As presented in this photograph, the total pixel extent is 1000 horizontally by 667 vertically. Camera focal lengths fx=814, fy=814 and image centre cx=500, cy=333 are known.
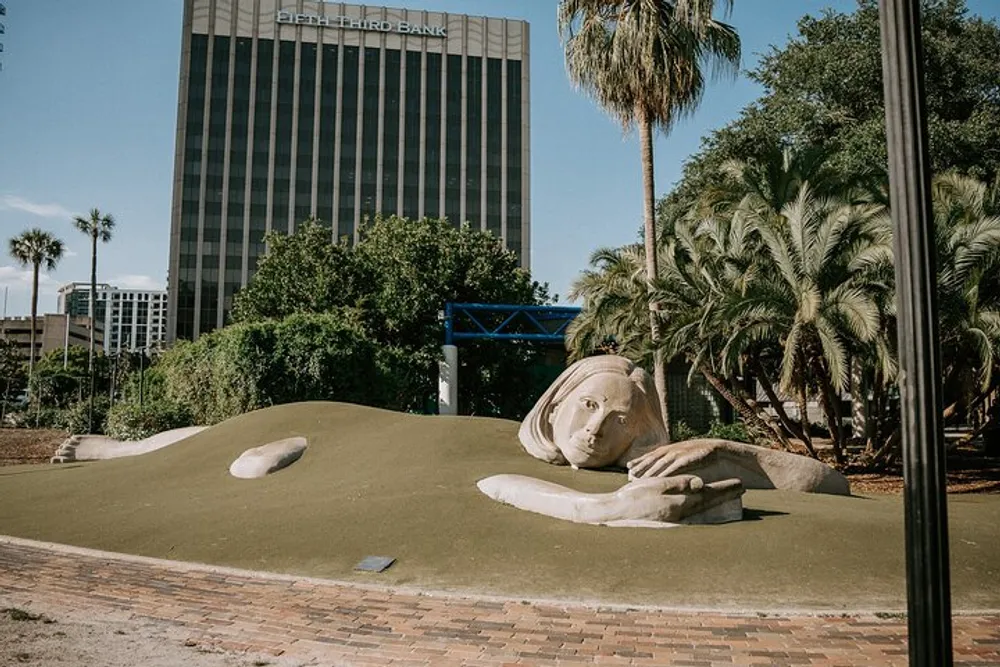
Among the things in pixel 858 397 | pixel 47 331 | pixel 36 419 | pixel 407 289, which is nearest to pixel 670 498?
pixel 858 397

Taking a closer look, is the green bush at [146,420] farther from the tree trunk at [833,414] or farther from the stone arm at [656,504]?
the tree trunk at [833,414]

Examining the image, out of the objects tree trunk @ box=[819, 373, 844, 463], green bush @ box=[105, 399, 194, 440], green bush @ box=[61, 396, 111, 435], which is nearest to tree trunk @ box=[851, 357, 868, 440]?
tree trunk @ box=[819, 373, 844, 463]

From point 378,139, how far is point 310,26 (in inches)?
492

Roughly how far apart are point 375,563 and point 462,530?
4.03ft

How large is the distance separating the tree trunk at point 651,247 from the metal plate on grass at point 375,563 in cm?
1178

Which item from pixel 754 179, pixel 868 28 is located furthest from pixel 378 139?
pixel 754 179

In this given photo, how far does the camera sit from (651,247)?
20203 millimetres

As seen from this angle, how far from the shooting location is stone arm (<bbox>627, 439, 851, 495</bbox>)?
33.9 feet

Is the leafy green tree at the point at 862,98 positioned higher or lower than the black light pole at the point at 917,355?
higher

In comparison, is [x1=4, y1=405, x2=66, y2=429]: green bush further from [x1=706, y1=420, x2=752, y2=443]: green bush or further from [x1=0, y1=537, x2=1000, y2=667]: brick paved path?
[x1=0, y1=537, x2=1000, y2=667]: brick paved path

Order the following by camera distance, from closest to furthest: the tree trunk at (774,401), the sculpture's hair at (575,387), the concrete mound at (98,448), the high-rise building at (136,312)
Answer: the sculpture's hair at (575,387), the concrete mound at (98,448), the tree trunk at (774,401), the high-rise building at (136,312)

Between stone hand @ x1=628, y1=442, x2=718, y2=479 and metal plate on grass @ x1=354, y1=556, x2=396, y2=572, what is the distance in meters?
3.36

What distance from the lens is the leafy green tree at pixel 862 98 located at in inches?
953

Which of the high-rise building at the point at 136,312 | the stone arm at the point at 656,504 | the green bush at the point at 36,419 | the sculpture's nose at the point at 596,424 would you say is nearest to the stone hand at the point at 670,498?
the stone arm at the point at 656,504
